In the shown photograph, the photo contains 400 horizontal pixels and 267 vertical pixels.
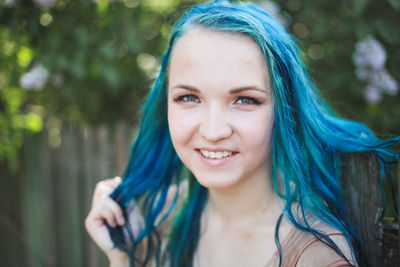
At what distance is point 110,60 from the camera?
243 centimetres

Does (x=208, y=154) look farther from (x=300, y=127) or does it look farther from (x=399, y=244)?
(x=399, y=244)

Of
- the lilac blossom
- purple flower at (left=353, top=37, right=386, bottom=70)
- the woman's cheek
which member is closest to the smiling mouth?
the woman's cheek

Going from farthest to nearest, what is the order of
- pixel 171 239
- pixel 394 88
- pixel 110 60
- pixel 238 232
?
pixel 110 60 < pixel 394 88 < pixel 171 239 < pixel 238 232

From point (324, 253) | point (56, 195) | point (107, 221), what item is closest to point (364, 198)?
point (324, 253)

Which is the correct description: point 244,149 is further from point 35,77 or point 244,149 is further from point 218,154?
point 35,77

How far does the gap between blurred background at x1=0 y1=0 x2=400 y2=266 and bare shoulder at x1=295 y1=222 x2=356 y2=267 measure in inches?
39.3

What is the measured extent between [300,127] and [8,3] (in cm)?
199

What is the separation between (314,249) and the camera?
1.34m

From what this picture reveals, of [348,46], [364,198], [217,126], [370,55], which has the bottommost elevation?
[364,198]

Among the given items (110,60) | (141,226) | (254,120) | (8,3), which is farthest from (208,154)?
(8,3)

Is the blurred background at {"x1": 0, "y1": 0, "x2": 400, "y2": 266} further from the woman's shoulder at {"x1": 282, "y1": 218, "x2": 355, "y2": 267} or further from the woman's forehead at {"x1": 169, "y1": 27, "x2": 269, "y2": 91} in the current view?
the woman's shoulder at {"x1": 282, "y1": 218, "x2": 355, "y2": 267}

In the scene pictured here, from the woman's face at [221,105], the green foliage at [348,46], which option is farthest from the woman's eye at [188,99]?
the green foliage at [348,46]

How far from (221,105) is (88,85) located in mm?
1744

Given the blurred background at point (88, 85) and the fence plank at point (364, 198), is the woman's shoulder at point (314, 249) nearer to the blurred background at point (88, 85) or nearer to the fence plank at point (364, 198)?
the fence plank at point (364, 198)
